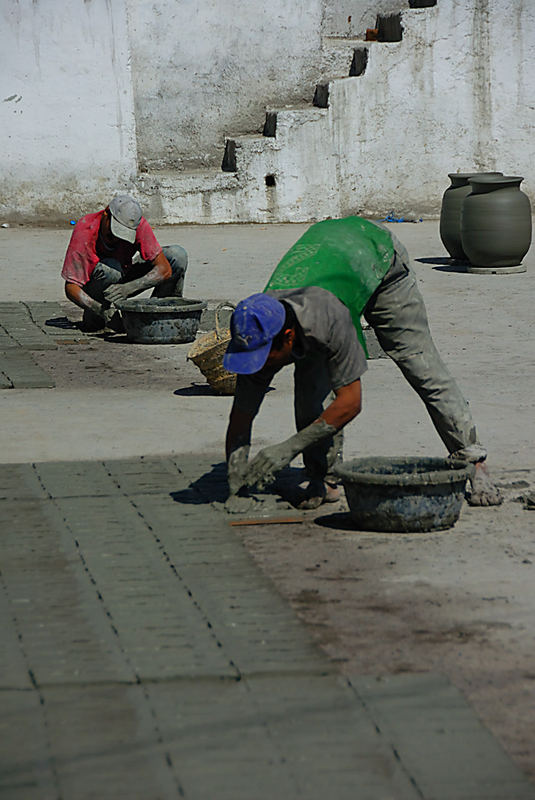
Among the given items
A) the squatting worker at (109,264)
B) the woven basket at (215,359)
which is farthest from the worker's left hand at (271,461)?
the squatting worker at (109,264)

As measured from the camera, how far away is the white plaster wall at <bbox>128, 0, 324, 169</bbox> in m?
15.4

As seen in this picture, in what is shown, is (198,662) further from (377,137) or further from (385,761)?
(377,137)

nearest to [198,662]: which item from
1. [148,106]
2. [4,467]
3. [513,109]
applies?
[4,467]

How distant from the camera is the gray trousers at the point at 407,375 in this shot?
4828 millimetres

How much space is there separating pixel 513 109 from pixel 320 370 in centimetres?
1260

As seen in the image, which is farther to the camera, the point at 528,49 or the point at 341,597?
the point at 528,49

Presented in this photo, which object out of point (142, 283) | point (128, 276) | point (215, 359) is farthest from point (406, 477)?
point (128, 276)

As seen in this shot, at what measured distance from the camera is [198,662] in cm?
340

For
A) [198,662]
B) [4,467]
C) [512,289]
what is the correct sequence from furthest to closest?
[512,289] → [4,467] → [198,662]

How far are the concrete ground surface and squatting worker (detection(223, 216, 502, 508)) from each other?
30cm

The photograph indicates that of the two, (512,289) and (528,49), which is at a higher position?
(528,49)

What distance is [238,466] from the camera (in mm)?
4688

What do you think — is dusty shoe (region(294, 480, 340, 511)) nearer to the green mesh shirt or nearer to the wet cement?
the wet cement

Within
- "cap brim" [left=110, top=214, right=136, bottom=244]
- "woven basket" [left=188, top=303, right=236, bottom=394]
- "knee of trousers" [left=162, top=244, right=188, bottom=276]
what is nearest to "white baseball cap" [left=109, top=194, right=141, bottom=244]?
"cap brim" [left=110, top=214, right=136, bottom=244]
